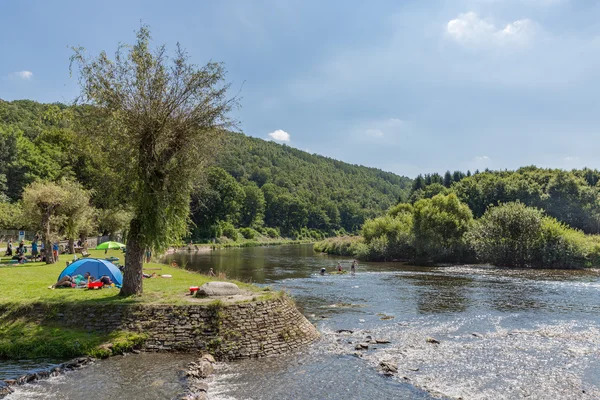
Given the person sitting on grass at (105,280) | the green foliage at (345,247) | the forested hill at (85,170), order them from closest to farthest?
the forested hill at (85,170), the person sitting on grass at (105,280), the green foliage at (345,247)

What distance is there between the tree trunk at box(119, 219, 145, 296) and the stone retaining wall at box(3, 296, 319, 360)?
1.95m

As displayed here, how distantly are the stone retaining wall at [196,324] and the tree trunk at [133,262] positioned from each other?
1949mm

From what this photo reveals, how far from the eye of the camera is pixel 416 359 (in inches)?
739

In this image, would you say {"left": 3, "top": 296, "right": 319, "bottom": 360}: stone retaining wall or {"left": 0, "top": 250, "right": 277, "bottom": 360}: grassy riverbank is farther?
{"left": 3, "top": 296, "right": 319, "bottom": 360}: stone retaining wall

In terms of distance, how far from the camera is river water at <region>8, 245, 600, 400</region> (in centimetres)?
1492

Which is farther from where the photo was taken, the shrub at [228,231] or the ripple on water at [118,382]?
the shrub at [228,231]

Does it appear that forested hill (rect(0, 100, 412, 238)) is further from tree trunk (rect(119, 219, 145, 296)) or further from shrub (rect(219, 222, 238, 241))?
tree trunk (rect(119, 219, 145, 296))

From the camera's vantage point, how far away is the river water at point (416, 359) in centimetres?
1492

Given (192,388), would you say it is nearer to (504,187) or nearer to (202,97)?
(202,97)

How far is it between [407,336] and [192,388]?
12671mm

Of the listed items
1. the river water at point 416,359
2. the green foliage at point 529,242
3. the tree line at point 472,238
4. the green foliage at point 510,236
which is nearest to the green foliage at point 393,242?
the tree line at point 472,238

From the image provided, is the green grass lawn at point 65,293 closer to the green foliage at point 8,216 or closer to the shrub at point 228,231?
the green foliage at point 8,216

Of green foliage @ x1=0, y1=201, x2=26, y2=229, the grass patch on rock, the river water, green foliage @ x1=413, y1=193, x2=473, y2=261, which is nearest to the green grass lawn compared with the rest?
the grass patch on rock

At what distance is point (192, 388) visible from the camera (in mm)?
14422
